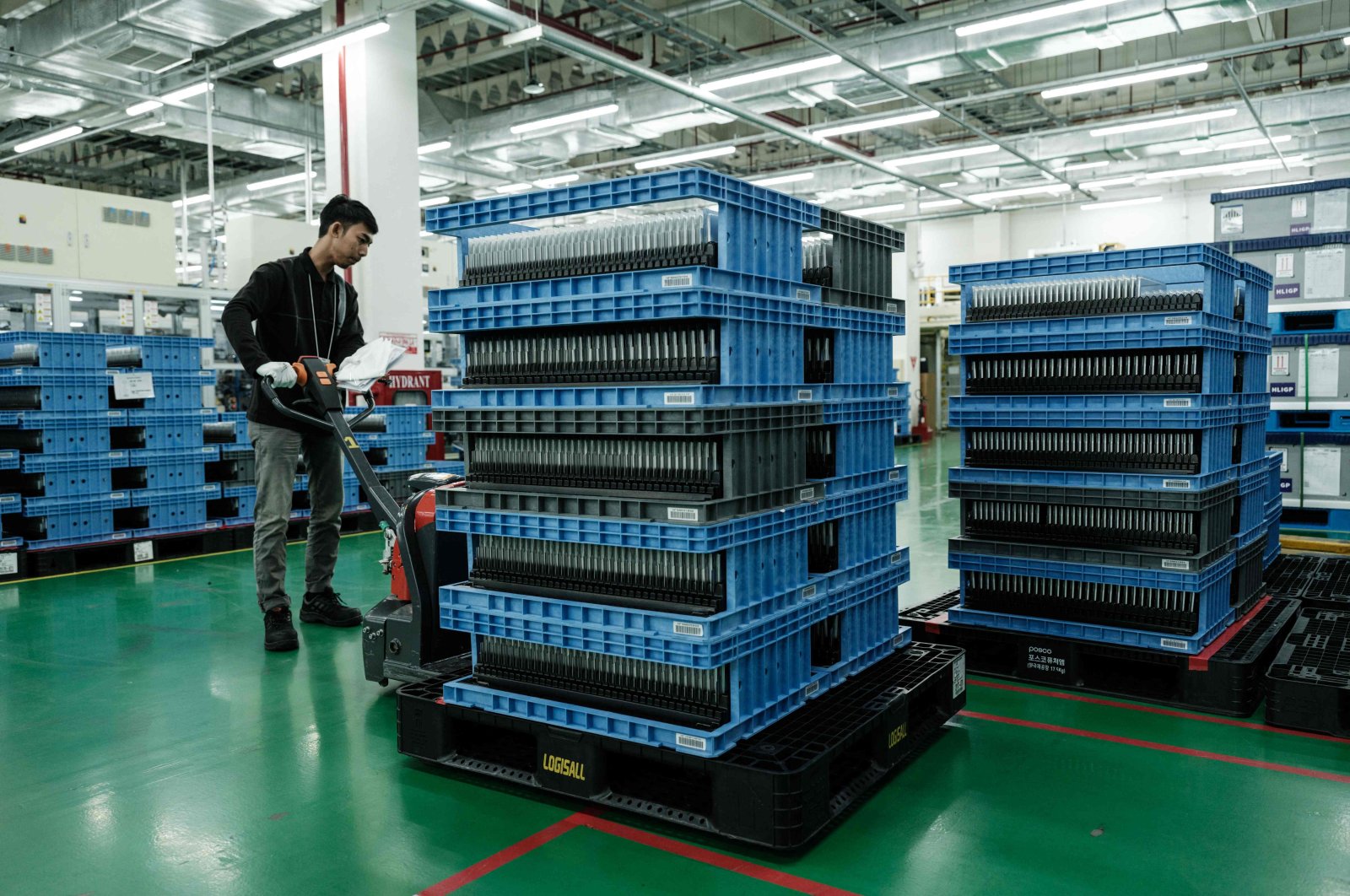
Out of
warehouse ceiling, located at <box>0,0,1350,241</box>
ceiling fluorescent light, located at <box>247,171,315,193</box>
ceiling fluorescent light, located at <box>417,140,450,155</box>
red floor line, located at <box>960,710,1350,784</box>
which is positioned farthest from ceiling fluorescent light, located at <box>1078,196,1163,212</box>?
red floor line, located at <box>960,710,1350,784</box>

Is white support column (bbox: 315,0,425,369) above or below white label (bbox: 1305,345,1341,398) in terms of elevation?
above

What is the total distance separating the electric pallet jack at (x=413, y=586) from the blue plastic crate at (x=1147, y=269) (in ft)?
9.06

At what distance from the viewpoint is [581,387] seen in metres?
3.03

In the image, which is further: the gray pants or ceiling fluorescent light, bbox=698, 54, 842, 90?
ceiling fluorescent light, bbox=698, 54, 842, 90

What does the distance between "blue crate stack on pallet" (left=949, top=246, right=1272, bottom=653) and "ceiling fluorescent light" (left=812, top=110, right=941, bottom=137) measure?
8.13 metres

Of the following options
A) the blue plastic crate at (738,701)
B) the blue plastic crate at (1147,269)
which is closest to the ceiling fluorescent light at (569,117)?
the blue plastic crate at (1147,269)

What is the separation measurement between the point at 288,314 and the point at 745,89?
871cm

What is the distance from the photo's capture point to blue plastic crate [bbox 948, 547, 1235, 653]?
4090 mm

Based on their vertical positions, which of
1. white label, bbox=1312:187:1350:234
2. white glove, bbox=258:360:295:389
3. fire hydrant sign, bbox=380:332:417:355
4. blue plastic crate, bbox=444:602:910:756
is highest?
white label, bbox=1312:187:1350:234

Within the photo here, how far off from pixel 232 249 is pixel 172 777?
24.3 ft

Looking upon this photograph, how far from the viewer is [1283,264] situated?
7762mm

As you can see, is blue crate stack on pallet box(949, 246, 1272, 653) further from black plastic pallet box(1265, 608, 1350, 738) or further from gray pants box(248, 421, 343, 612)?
gray pants box(248, 421, 343, 612)

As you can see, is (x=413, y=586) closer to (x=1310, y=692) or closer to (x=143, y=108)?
(x=1310, y=692)

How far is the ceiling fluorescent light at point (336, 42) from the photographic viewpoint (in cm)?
879
